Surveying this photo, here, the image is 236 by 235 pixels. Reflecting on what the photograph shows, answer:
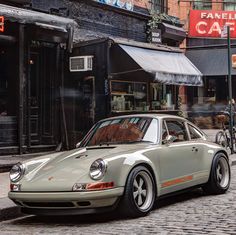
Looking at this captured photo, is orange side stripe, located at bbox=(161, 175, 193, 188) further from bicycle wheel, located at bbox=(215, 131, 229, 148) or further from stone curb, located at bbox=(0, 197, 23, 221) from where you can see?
bicycle wheel, located at bbox=(215, 131, 229, 148)

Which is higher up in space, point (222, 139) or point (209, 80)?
point (209, 80)

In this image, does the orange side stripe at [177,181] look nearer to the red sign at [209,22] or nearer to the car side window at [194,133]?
the car side window at [194,133]

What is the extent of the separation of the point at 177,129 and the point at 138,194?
1820 millimetres

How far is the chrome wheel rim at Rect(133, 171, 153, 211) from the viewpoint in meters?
7.25

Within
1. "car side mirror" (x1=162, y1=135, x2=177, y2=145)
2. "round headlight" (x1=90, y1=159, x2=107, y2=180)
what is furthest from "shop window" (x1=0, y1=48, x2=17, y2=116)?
"round headlight" (x1=90, y1=159, x2=107, y2=180)

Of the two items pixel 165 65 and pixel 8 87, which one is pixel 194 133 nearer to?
pixel 8 87

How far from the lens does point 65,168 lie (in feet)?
23.6

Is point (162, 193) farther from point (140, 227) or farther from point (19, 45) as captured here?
point (19, 45)

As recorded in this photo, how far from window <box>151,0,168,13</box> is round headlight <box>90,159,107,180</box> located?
534 inches

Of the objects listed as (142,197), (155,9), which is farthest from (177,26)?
(142,197)

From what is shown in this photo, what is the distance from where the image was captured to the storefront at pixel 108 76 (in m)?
15.0

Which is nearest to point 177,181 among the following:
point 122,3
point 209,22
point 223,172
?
point 223,172

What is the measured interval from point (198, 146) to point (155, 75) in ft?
21.7

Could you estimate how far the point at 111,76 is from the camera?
1564 cm
